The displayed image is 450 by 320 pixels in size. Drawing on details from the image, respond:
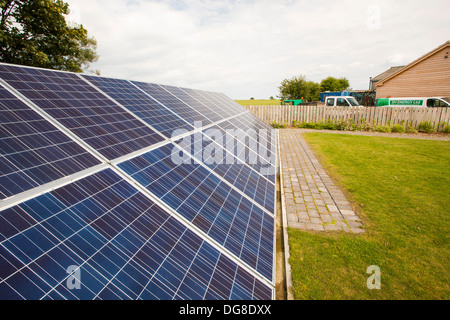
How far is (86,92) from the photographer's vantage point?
6.12 meters

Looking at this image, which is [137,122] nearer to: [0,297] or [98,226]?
[98,226]

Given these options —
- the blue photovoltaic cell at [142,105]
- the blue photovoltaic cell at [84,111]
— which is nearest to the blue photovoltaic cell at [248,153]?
the blue photovoltaic cell at [142,105]

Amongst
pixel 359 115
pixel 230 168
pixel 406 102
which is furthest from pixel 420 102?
pixel 230 168

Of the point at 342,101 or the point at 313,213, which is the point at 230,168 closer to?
the point at 313,213

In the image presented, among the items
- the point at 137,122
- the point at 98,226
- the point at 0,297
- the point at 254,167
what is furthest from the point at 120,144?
the point at 254,167

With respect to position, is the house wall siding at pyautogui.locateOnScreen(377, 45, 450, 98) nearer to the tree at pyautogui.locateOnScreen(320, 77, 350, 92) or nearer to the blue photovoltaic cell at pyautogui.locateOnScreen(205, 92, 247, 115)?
the blue photovoltaic cell at pyautogui.locateOnScreen(205, 92, 247, 115)

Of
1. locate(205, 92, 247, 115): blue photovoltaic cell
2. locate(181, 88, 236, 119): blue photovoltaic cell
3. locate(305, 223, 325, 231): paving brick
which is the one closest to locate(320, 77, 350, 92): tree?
locate(205, 92, 247, 115): blue photovoltaic cell

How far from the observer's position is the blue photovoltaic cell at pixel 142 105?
655cm

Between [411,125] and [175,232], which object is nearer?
[175,232]

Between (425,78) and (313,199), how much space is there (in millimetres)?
32591

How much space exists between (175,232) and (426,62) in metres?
38.3

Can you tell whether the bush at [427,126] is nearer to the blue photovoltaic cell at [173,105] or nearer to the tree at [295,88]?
the blue photovoltaic cell at [173,105]

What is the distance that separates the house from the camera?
26.9 metres

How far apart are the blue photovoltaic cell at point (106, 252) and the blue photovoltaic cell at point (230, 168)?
237 centimetres
